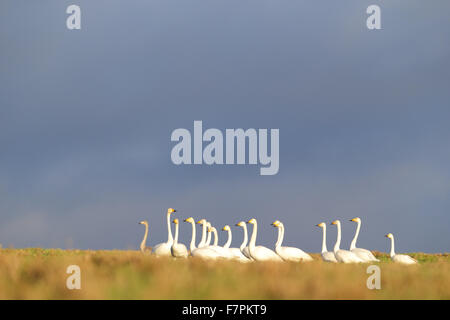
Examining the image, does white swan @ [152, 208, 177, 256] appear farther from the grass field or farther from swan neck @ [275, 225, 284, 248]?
the grass field

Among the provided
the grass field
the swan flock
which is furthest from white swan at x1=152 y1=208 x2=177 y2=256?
the grass field

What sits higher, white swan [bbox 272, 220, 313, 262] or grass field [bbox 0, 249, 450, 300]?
grass field [bbox 0, 249, 450, 300]

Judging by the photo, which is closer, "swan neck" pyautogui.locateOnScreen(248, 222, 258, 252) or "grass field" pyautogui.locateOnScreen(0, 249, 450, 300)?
"grass field" pyautogui.locateOnScreen(0, 249, 450, 300)

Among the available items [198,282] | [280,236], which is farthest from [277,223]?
[198,282]

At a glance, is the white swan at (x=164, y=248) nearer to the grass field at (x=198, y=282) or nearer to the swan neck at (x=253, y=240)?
the swan neck at (x=253, y=240)

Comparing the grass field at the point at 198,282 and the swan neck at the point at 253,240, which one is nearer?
the grass field at the point at 198,282

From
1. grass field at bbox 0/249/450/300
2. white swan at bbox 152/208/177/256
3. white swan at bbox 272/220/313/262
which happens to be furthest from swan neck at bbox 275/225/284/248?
grass field at bbox 0/249/450/300

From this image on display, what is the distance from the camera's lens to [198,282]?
12219 mm

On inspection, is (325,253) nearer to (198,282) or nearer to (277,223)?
(277,223)

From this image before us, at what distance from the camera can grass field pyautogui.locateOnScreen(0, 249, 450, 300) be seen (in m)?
11.4

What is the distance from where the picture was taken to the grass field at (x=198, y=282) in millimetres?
11367

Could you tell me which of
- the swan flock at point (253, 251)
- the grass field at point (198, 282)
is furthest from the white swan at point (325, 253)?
the grass field at point (198, 282)
